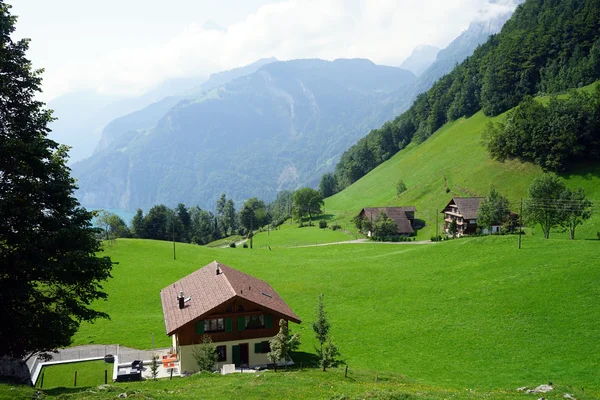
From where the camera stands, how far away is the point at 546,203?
7794 cm

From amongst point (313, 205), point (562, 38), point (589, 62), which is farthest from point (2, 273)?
point (562, 38)

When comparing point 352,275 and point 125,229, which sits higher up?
point 125,229

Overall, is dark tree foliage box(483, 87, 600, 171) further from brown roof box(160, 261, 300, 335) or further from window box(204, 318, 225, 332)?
window box(204, 318, 225, 332)

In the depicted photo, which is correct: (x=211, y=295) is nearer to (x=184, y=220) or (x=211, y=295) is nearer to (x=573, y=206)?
(x=573, y=206)

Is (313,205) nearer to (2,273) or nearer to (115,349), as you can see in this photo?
(115,349)

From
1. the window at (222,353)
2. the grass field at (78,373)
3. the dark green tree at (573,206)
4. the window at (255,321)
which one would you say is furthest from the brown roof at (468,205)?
the grass field at (78,373)

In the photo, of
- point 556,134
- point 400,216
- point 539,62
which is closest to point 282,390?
point 400,216

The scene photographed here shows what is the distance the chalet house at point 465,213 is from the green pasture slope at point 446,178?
23.8ft

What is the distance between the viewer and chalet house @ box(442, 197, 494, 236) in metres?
106

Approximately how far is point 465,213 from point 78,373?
90.5 m

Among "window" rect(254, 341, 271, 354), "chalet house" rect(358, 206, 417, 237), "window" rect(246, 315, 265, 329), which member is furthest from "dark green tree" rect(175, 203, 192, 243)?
"window" rect(254, 341, 271, 354)

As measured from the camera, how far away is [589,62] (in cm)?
13988

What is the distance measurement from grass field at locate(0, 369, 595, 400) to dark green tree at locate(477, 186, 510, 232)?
6676cm

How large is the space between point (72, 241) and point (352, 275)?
49821 mm
